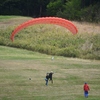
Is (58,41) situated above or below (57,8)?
below

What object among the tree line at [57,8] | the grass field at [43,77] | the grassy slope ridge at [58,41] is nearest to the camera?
the grass field at [43,77]

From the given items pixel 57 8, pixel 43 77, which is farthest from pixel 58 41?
pixel 57 8

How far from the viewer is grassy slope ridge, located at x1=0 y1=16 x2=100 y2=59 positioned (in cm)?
3275

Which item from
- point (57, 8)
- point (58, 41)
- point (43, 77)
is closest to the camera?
point (43, 77)

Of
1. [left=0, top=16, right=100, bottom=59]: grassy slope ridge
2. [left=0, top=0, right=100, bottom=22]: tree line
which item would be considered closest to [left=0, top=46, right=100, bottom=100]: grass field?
[left=0, top=16, right=100, bottom=59]: grassy slope ridge

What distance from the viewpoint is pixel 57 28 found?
127 feet

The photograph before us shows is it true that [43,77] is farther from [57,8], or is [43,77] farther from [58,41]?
[57,8]

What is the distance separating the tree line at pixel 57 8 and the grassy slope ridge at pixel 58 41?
10.6m

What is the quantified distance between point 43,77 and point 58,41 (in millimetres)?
14730

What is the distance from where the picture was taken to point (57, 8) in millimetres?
60406

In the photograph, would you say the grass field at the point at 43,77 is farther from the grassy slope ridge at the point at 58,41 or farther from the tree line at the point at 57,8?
the tree line at the point at 57,8

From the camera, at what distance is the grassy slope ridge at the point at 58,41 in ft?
107

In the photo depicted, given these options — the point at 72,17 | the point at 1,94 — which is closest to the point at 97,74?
the point at 1,94

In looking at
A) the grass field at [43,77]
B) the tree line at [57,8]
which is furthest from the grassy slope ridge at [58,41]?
the tree line at [57,8]
